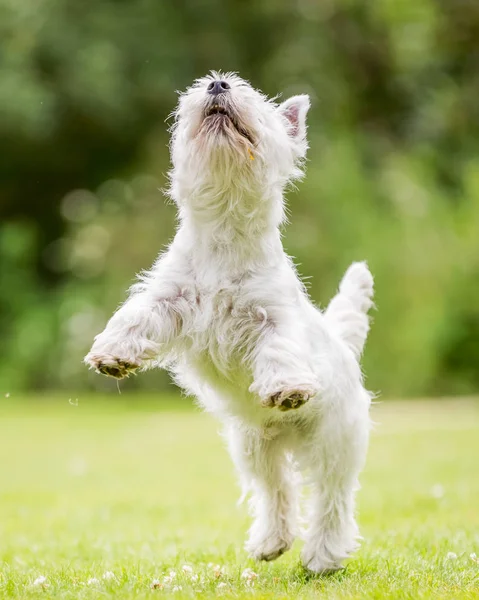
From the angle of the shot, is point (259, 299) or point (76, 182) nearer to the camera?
point (259, 299)

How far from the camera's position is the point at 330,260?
998 inches

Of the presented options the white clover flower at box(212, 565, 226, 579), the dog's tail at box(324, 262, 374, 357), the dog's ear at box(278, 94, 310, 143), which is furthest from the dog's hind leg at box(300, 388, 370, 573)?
the dog's ear at box(278, 94, 310, 143)

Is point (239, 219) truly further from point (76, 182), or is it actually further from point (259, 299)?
point (76, 182)

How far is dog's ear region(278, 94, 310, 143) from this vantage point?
19.6ft

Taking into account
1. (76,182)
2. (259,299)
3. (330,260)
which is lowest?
(259,299)

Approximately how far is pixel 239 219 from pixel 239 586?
191 centimetres

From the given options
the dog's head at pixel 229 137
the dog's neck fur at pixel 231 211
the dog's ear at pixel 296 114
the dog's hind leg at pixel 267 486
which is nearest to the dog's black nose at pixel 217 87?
the dog's head at pixel 229 137

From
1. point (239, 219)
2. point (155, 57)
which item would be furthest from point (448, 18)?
point (239, 219)

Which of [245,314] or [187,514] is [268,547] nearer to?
[245,314]

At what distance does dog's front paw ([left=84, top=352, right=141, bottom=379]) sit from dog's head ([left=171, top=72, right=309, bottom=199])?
1144 mm

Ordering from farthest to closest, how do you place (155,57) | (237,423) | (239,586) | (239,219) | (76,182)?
(76,182) < (155,57) < (237,423) < (239,219) < (239,586)

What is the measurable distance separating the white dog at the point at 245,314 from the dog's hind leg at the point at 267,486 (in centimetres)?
13

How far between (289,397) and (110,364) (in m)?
0.86

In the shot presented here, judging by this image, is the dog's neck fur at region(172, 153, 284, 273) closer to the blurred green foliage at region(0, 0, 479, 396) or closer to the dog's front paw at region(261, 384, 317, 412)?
the dog's front paw at region(261, 384, 317, 412)
